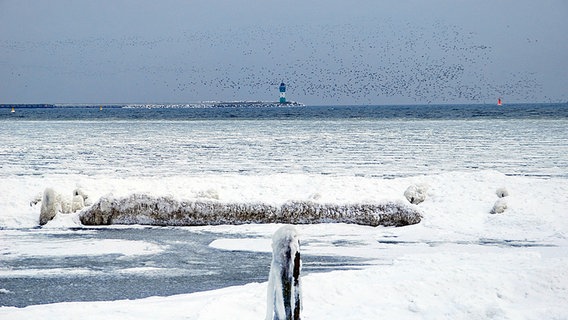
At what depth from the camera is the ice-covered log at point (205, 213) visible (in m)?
12.1

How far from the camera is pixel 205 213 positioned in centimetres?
1217

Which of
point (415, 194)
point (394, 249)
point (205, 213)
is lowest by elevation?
point (394, 249)

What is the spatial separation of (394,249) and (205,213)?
352 centimetres

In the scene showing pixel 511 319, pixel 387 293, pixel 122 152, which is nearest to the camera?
pixel 511 319

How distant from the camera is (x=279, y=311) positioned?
5.36m

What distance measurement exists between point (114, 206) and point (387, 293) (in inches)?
251

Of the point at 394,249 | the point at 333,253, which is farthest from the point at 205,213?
the point at 394,249

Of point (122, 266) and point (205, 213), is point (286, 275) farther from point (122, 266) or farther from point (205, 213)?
point (205, 213)

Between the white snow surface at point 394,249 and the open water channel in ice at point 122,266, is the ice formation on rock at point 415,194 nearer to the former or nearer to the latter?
the white snow surface at point 394,249

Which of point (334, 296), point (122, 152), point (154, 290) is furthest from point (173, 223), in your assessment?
point (122, 152)

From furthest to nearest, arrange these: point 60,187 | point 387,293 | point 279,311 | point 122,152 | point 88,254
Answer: point 122,152 < point 60,187 < point 88,254 < point 387,293 < point 279,311

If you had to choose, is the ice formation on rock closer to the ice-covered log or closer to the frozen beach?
the frozen beach

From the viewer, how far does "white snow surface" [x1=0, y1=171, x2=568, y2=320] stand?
6.66m

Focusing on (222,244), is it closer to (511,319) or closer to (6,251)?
(6,251)
